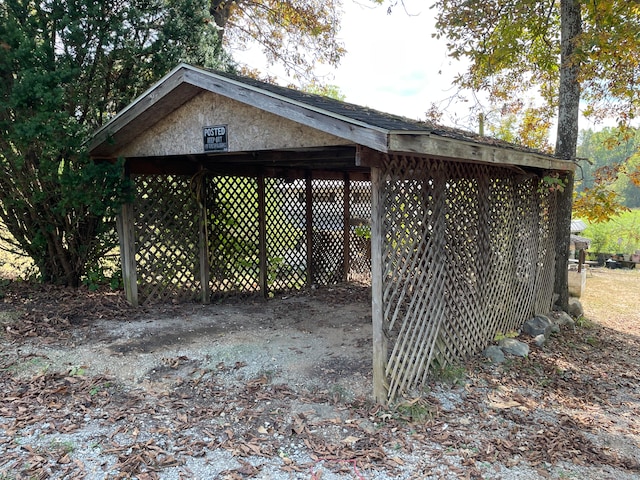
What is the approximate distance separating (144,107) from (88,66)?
1.62 meters

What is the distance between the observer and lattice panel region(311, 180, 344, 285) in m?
A: 8.05

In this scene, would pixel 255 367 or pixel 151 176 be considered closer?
pixel 255 367

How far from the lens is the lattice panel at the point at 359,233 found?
870 cm

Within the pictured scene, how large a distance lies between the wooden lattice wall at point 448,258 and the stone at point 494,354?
9 cm

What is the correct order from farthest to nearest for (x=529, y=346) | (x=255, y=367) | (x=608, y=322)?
(x=608, y=322) → (x=529, y=346) → (x=255, y=367)

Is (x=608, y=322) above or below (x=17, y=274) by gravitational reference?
below

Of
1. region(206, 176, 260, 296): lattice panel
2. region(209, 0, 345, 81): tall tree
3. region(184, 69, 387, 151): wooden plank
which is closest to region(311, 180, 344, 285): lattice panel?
region(206, 176, 260, 296): lattice panel

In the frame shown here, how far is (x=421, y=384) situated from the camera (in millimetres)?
4035

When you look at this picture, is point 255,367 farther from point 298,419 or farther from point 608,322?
point 608,322

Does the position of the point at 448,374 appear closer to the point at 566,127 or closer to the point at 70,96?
the point at 566,127

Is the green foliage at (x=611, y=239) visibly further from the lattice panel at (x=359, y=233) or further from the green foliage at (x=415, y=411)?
the green foliage at (x=415, y=411)

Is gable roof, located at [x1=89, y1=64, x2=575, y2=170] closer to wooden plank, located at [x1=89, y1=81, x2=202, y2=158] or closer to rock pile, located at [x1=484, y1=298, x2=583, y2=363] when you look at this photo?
wooden plank, located at [x1=89, y1=81, x2=202, y2=158]

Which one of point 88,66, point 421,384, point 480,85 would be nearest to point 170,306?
point 88,66

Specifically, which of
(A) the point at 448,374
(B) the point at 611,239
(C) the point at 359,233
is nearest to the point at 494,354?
(A) the point at 448,374
